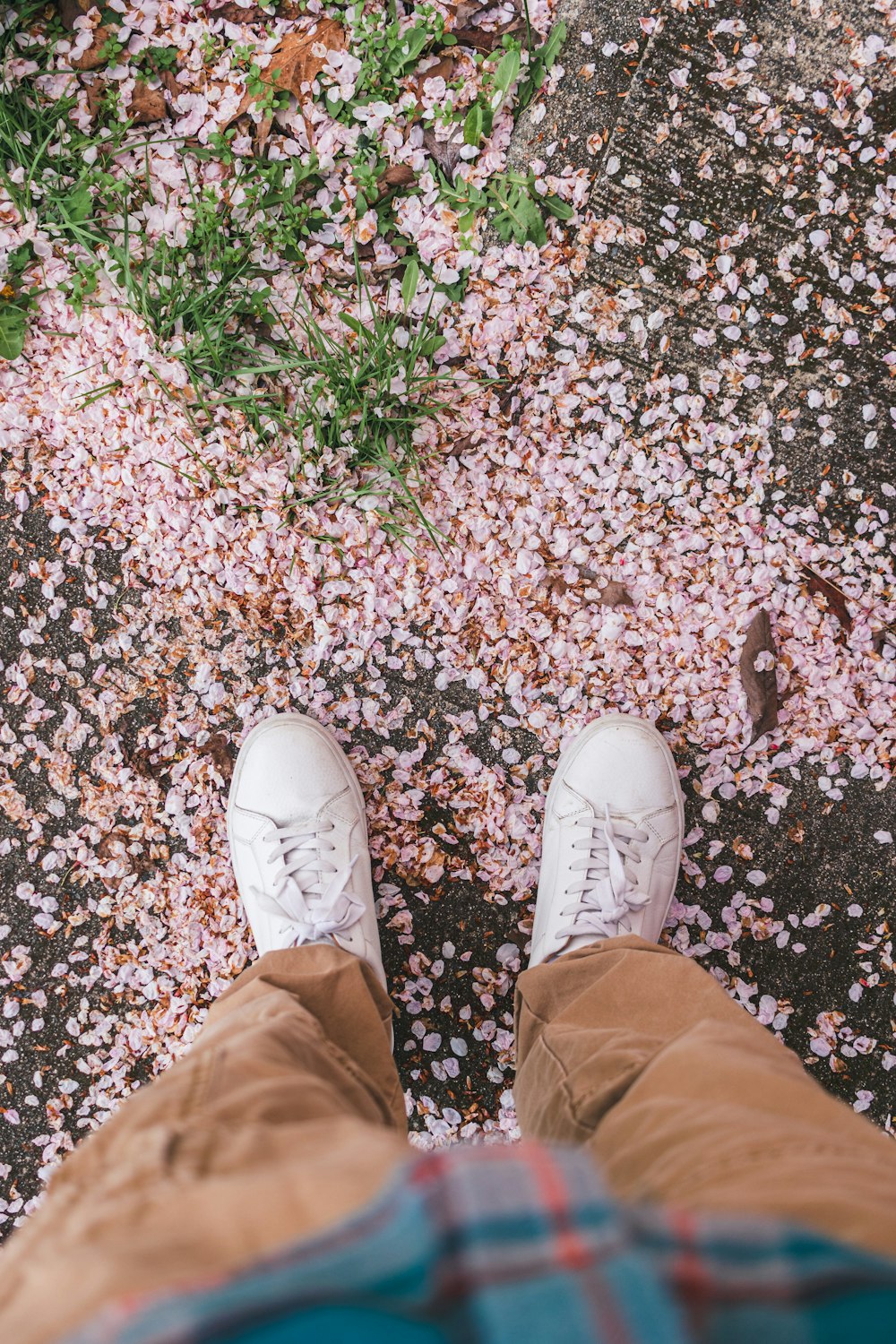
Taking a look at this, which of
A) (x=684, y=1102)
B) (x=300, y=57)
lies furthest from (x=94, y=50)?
(x=684, y=1102)

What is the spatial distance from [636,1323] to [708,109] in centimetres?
212

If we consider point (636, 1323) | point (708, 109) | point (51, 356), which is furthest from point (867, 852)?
point (51, 356)

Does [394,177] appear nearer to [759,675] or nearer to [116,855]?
[759,675]

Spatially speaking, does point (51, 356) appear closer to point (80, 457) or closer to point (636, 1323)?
point (80, 457)

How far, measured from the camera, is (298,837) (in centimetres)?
177

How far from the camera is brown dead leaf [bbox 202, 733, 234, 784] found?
1.84 metres

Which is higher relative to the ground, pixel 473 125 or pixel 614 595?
pixel 473 125

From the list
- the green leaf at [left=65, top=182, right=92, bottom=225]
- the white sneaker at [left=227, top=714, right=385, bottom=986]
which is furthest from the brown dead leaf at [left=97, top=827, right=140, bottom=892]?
the green leaf at [left=65, top=182, right=92, bottom=225]

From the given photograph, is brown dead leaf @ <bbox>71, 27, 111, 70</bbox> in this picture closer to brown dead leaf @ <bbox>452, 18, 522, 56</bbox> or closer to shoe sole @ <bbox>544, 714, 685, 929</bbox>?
brown dead leaf @ <bbox>452, 18, 522, 56</bbox>

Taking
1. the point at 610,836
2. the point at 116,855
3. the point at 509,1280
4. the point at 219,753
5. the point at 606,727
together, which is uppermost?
the point at 509,1280

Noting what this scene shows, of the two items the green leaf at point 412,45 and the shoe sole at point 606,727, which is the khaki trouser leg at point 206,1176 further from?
the green leaf at point 412,45

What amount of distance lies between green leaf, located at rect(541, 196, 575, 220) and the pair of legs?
3.90 feet

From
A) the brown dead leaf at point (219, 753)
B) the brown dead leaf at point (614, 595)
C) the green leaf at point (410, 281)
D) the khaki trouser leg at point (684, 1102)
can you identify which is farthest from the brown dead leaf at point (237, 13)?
the khaki trouser leg at point (684, 1102)

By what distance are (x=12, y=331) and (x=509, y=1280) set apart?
6.37 feet
